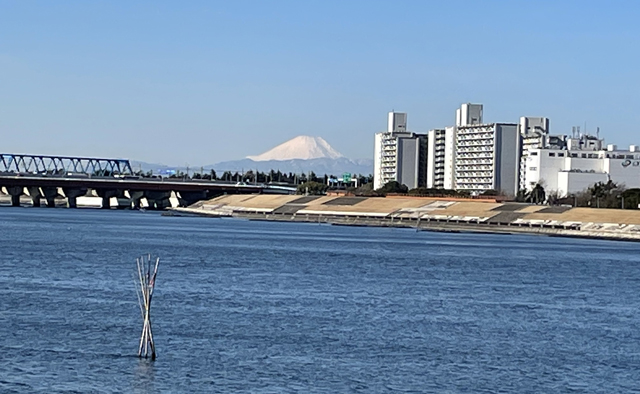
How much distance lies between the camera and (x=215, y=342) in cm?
2897

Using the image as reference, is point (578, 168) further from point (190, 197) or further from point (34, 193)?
point (34, 193)

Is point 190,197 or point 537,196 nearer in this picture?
point 537,196

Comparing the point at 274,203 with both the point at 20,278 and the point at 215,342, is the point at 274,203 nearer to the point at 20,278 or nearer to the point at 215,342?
the point at 20,278

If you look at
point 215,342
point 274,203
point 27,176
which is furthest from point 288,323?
point 27,176

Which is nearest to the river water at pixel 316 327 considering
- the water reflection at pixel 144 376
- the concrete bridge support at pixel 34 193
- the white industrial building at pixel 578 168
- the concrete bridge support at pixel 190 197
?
the water reflection at pixel 144 376

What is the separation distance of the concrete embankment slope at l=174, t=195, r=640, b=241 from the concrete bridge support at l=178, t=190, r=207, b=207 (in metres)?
4.36

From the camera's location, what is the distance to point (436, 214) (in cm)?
14850

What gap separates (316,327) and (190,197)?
164739 millimetres

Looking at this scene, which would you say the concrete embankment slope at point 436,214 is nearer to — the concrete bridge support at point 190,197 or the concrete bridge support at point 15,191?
the concrete bridge support at point 190,197

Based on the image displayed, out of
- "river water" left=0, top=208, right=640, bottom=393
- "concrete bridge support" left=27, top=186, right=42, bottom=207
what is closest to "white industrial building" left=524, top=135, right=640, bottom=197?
"concrete bridge support" left=27, top=186, right=42, bottom=207

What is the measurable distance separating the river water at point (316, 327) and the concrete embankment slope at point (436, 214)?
59993mm

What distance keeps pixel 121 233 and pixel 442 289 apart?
5527 centimetres

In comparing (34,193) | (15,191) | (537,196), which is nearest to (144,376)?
(537,196)

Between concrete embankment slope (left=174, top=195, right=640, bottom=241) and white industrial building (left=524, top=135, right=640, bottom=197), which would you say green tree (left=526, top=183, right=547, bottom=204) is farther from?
concrete embankment slope (left=174, top=195, right=640, bottom=241)
